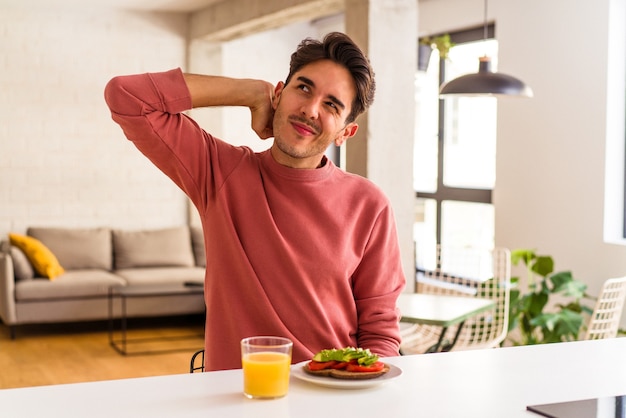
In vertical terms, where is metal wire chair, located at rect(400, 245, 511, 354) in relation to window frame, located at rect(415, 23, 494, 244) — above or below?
below

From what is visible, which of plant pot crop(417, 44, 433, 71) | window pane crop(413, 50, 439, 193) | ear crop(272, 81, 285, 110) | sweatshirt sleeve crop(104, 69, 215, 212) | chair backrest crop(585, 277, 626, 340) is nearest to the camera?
sweatshirt sleeve crop(104, 69, 215, 212)

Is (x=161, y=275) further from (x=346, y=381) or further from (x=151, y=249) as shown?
(x=346, y=381)

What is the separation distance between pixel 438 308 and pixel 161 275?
320 centimetres

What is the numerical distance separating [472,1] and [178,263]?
10.1ft

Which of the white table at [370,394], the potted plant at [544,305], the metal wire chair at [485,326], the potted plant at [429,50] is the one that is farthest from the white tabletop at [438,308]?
the potted plant at [429,50]

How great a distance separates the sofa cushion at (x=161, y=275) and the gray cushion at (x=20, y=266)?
2.31ft

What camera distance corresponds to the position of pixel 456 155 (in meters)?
6.63

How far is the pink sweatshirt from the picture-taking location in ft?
5.54

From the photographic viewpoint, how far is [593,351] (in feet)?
5.58

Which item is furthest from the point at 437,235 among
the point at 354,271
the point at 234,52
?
the point at 354,271

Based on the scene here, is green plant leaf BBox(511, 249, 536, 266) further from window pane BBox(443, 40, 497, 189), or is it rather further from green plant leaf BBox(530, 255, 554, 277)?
window pane BBox(443, 40, 497, 189)

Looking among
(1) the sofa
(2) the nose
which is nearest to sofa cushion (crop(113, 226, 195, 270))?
(1) the sofa

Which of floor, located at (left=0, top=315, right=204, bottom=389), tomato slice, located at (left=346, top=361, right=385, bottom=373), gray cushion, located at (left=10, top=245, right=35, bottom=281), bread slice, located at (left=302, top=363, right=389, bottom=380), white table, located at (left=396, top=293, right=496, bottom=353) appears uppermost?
tomato slice, located at (left=346, top=361, right=385, bottom=373)

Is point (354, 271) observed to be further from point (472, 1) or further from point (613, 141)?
point (472, 1)
